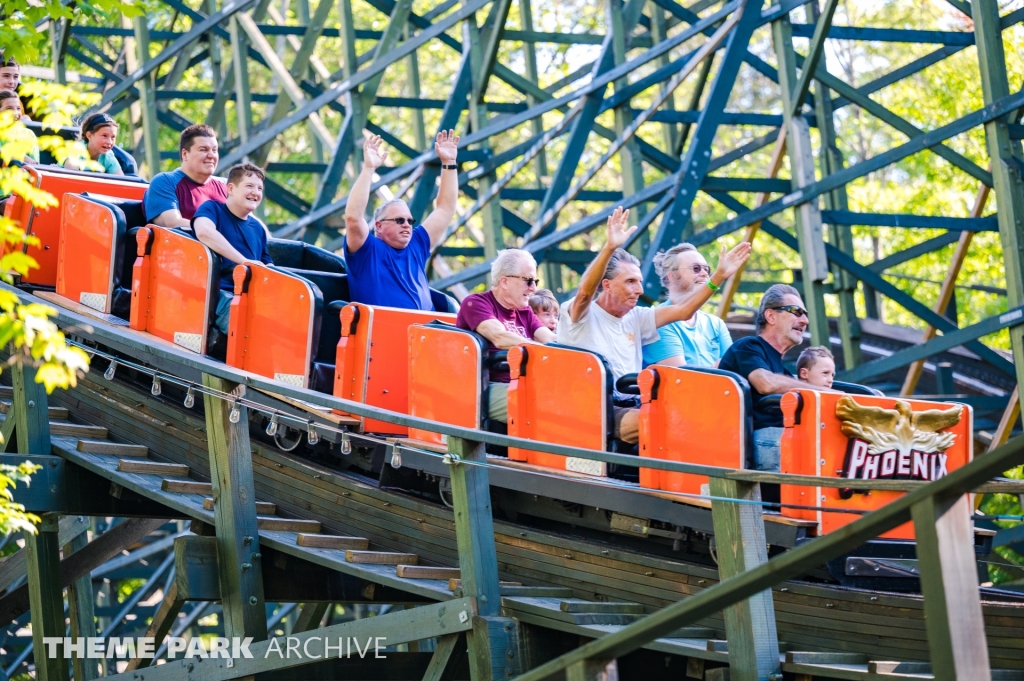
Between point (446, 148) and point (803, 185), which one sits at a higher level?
point (446, 148)

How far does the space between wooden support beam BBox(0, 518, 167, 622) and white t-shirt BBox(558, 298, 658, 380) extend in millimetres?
3088

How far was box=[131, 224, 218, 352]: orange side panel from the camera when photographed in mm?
7441

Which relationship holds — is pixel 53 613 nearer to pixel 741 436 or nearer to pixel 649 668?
pixel 649 668

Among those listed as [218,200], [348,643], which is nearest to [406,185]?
[218,200]

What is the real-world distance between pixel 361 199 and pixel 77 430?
2017mm

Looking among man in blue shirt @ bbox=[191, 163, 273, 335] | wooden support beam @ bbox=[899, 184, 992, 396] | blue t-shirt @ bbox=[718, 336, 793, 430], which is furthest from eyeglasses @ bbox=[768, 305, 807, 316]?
wooden support beam @ bbox=[899, 184, 992, 396]

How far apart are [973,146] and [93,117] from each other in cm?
1380

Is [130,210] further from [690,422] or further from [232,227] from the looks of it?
[690,422]

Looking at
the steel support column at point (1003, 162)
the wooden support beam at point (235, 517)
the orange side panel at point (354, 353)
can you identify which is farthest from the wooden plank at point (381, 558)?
the steel support column at point (1003, 162)

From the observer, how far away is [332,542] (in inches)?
260

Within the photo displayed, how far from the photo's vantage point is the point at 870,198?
21.2 meters

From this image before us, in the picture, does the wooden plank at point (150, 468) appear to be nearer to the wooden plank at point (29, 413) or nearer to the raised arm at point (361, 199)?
the wooden plank at point (29, 413)

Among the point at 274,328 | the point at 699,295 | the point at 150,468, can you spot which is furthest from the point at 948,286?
the point at 150,468

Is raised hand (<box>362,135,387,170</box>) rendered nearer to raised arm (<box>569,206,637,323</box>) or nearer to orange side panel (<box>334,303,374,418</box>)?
orange side panel (<box>334,303,374,418</box>)
